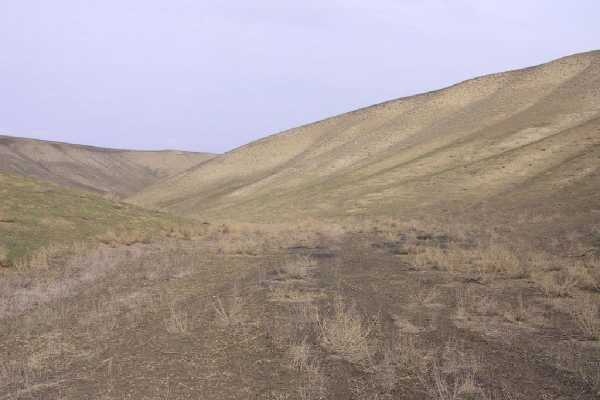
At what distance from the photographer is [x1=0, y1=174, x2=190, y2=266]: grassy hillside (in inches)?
602

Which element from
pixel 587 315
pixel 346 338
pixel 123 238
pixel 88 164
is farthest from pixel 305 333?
pixel 88 164

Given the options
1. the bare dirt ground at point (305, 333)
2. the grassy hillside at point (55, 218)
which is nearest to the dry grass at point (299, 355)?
the bare dirt ground at point (305, 333)

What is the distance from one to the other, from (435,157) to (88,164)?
314 feet

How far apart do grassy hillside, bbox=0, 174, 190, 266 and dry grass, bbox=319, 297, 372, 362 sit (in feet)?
33.7

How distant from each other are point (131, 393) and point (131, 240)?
44.0 ft

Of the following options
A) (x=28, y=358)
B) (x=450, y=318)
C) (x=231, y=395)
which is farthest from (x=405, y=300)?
(x=28, y=358)

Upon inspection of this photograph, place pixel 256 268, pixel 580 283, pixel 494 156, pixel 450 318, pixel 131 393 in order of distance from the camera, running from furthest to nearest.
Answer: pixel 494 156, pixel 256 268, pixel 580 283, pixel 450 318, pixel 131 393

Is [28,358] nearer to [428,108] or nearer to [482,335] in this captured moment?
[482,335]

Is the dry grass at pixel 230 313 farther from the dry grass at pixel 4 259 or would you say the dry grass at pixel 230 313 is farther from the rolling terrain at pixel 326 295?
the dry grass at pixel 4 259

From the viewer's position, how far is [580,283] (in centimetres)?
948

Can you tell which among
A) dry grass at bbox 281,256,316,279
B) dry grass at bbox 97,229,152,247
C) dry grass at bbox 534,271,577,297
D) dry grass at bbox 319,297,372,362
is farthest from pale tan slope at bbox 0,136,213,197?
dry grass at bbox 319,297,372,362

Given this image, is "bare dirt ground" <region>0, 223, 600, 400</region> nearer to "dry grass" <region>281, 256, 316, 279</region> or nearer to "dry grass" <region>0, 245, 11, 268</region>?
"dry grass" <region>281, 256, 316, 279</region>

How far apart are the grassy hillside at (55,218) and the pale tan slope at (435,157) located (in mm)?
12911

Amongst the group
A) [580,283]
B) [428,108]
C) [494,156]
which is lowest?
[580,283]
